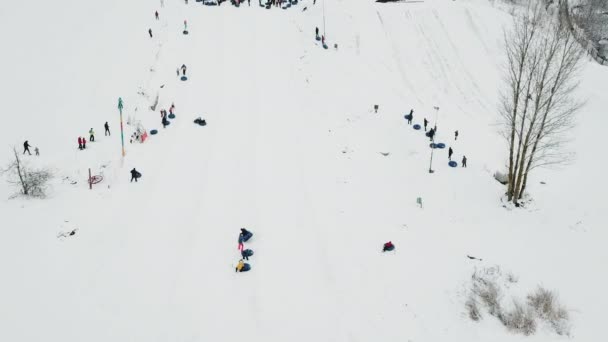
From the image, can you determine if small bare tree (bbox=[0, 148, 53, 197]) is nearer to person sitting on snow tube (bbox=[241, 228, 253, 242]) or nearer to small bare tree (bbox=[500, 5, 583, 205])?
person sitting on snow tube (bbox=[241, 228, 253, 242])

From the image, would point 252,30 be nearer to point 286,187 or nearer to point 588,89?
point 286,187

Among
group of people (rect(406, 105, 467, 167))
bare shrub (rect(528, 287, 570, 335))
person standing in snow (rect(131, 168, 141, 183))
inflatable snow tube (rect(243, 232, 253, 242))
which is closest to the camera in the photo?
bare shrub (rect(528, 287, 570, 335))

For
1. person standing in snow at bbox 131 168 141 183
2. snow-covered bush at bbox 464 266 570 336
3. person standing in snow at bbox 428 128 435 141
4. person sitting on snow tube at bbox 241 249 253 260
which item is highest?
person standing in snow at bbox 428 128 435 141

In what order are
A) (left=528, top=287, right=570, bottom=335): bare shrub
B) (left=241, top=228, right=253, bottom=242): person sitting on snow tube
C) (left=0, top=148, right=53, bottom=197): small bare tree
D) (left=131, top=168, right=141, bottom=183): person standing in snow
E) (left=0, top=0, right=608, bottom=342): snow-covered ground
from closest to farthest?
(left=528, top=287, right=570, bottom=335): bare shrub, (left=0, top=0, right=608, bottom=342): snow-covered ground, (left=241, top=228, right=253, bottom=242): person sitting on snow tube, (left=0, top=148, right=53, bottom=197): small bare tree, (left=131, top=168, right=141, bottom=183): person standing in snow

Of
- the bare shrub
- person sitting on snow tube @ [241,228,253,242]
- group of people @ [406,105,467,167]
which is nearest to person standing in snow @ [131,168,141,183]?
person sitting on snow tube @ [241,228,253,242]

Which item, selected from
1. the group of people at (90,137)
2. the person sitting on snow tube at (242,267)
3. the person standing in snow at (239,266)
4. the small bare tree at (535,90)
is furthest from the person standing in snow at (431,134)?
the group of people at (90,137)

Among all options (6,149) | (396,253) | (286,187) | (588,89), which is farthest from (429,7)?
(6,149)

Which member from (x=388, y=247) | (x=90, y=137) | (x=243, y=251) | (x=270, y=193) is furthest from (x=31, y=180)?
(x=388, y=247)
